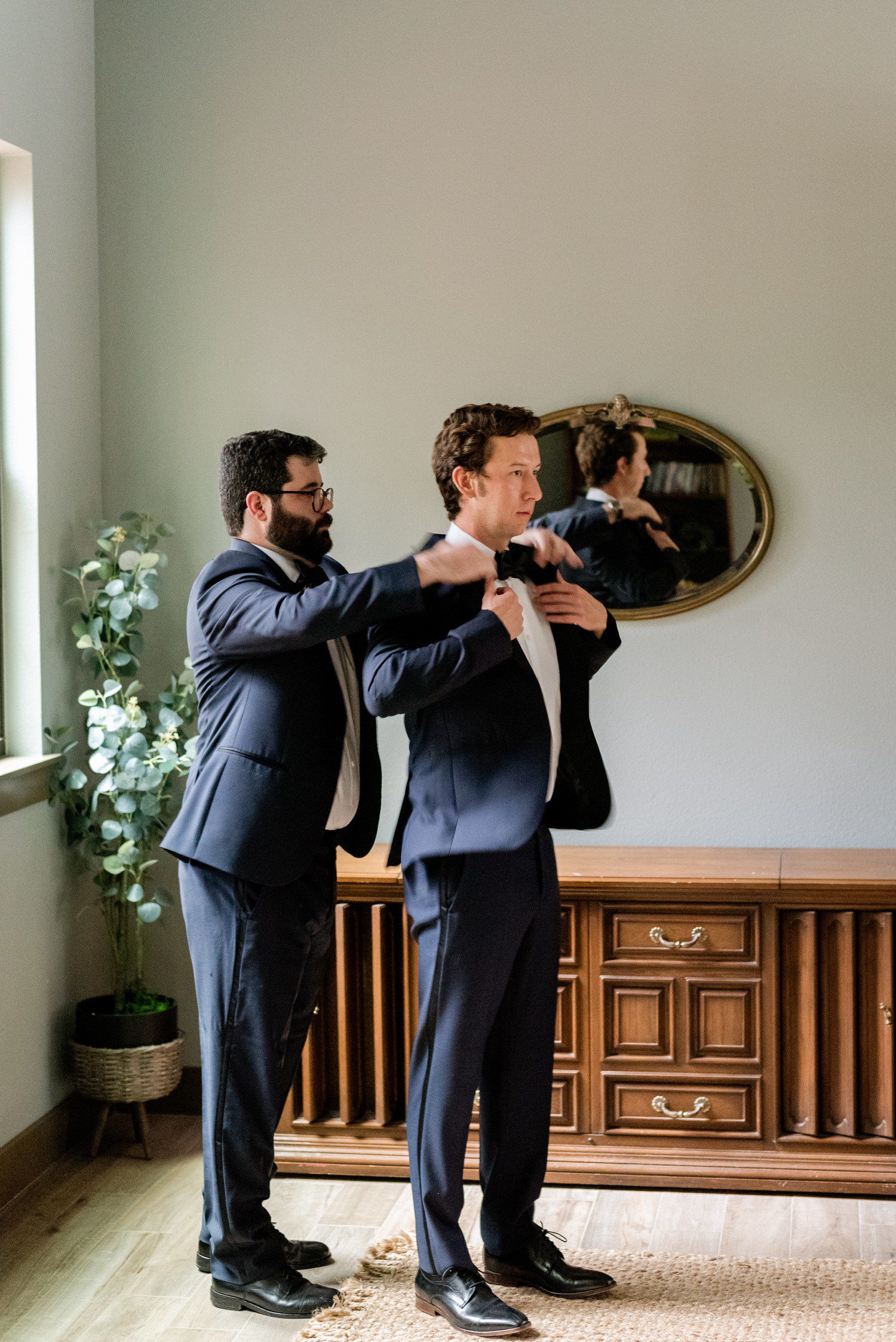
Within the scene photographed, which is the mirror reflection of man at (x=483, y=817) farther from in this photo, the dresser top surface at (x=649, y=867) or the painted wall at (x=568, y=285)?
the painted wall at (x=568, y=285)

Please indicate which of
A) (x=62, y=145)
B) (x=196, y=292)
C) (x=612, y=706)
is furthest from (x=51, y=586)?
(x=612, y=706)

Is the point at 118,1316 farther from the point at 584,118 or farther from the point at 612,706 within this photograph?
the point at 584,118

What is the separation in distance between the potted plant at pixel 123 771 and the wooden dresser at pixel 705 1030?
1.71ft

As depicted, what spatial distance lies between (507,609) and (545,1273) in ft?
4.28

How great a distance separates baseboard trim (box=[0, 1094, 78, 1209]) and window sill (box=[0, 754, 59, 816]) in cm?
79

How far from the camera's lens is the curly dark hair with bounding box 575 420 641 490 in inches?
137

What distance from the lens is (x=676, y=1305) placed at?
99.2 inches

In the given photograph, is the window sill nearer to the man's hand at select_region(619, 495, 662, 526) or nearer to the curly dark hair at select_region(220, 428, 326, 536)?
the curly dark hair at select_region(220, 428, 326, 536)

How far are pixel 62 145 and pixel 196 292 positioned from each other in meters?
0.50

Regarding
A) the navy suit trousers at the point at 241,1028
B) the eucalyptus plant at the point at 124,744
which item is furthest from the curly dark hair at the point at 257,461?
the eucalyptus plant at the point at 124,744

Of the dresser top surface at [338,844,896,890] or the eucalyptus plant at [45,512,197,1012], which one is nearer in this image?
the dresser top surface at [338,844,896,890]

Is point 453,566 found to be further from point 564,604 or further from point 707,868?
point 707,868

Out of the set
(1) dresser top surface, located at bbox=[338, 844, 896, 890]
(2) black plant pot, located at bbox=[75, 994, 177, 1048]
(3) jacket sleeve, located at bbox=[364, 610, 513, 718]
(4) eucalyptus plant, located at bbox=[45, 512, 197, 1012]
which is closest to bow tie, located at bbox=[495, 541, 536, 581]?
(3) jacket sleeve, located at bbox=[364, 610, 513, 718]

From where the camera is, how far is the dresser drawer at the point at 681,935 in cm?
310
